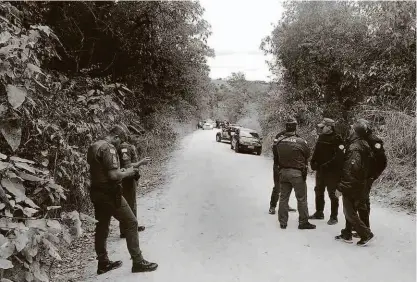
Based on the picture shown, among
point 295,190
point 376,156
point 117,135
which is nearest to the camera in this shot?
point 117,135

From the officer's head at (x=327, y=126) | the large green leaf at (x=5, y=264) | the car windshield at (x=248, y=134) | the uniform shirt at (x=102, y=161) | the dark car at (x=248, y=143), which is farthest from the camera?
the car windshield at (x=248, y=134)

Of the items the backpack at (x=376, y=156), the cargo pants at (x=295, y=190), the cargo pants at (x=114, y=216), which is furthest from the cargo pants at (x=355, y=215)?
the cargo pants at (x=114, y=216)

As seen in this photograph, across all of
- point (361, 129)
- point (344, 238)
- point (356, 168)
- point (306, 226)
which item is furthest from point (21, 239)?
point (306, 226)

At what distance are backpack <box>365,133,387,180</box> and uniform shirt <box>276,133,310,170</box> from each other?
4.28 ft

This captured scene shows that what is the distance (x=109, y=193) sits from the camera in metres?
5.37

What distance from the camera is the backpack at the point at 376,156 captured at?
6.35m

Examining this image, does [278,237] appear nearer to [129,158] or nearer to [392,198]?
[129,158]

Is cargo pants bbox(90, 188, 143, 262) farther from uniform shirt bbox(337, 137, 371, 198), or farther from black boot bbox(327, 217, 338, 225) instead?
black boot bbox(327, 217, 338, 225)

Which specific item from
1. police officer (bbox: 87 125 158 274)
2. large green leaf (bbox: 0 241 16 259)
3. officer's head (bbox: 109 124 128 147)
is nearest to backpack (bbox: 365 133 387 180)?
police officer (bbox: 87 125 158 274)

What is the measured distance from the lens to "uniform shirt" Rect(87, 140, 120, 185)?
5.22m

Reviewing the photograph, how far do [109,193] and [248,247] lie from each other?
2.50 m

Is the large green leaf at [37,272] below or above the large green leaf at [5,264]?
below

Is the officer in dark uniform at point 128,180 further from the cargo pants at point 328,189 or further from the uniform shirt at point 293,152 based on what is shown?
the cargo pants at point 328,189

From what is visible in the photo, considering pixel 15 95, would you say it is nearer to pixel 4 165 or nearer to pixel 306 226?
pixel 4 165
